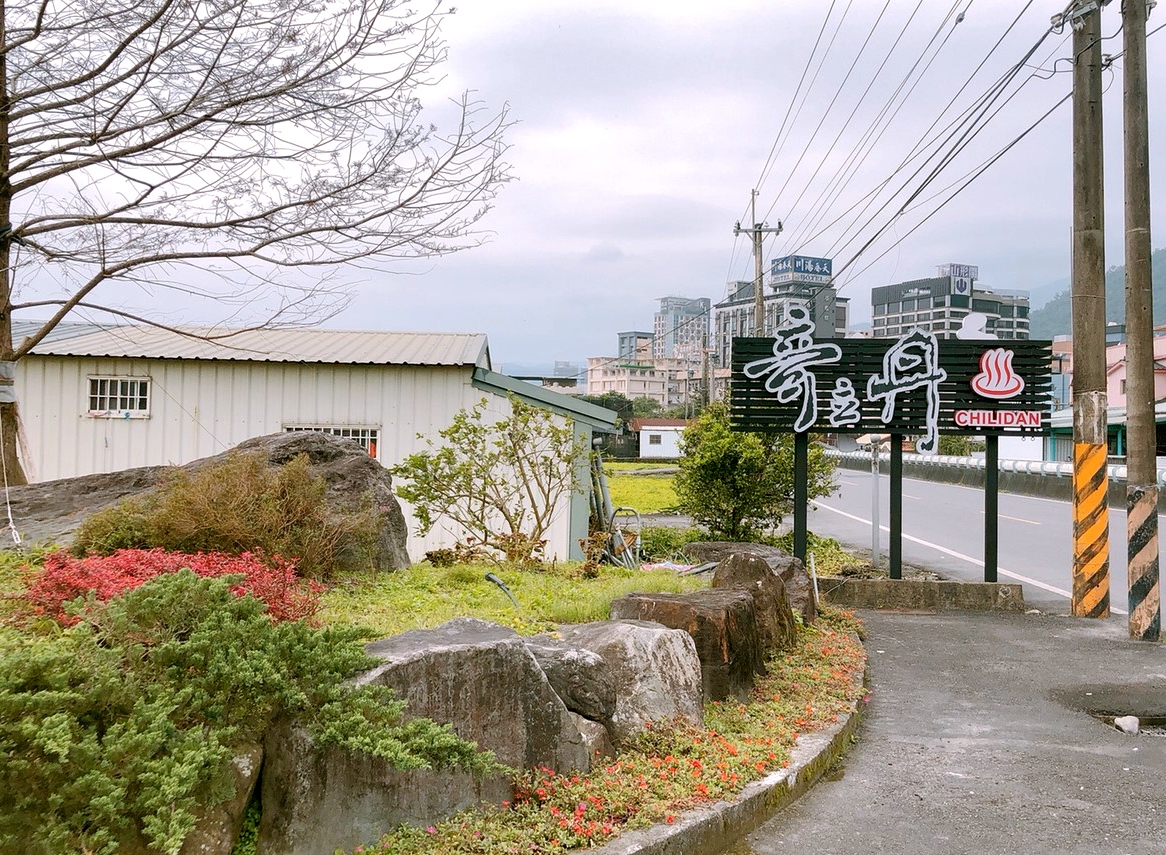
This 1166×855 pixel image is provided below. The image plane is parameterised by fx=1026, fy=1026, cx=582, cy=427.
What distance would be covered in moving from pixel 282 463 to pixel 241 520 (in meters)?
1.87

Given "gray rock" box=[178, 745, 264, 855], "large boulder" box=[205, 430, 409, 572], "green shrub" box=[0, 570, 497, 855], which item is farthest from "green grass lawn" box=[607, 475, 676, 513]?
"gray rock" box=[178, 745, 264, 855]

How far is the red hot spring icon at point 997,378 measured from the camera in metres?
12.9

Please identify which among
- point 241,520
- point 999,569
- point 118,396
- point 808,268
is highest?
point 808,268

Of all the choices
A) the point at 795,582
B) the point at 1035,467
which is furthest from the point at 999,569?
the point at 1035,467

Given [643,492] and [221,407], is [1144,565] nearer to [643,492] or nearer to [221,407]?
[221,407]

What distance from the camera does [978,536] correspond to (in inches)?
888

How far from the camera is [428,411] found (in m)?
14.5

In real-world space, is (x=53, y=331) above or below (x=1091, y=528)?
above

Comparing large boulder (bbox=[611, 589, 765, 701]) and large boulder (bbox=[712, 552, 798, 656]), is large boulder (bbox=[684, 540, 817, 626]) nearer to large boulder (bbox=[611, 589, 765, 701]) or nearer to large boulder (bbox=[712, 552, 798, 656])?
large boulder (bbox=[712, 552, 798, 656])

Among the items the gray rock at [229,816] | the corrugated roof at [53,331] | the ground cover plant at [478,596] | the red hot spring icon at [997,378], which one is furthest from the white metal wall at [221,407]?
the gray rock at [229,816]

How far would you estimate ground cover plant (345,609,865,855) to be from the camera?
14.1 feet

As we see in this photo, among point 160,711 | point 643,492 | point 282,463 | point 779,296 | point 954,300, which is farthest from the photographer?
point 954,300

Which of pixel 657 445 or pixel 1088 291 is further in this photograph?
pixel 657 445

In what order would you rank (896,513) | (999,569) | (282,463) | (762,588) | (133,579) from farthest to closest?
(999,569)
(896,513)
(282,463)
(762,588)
(133,579)
